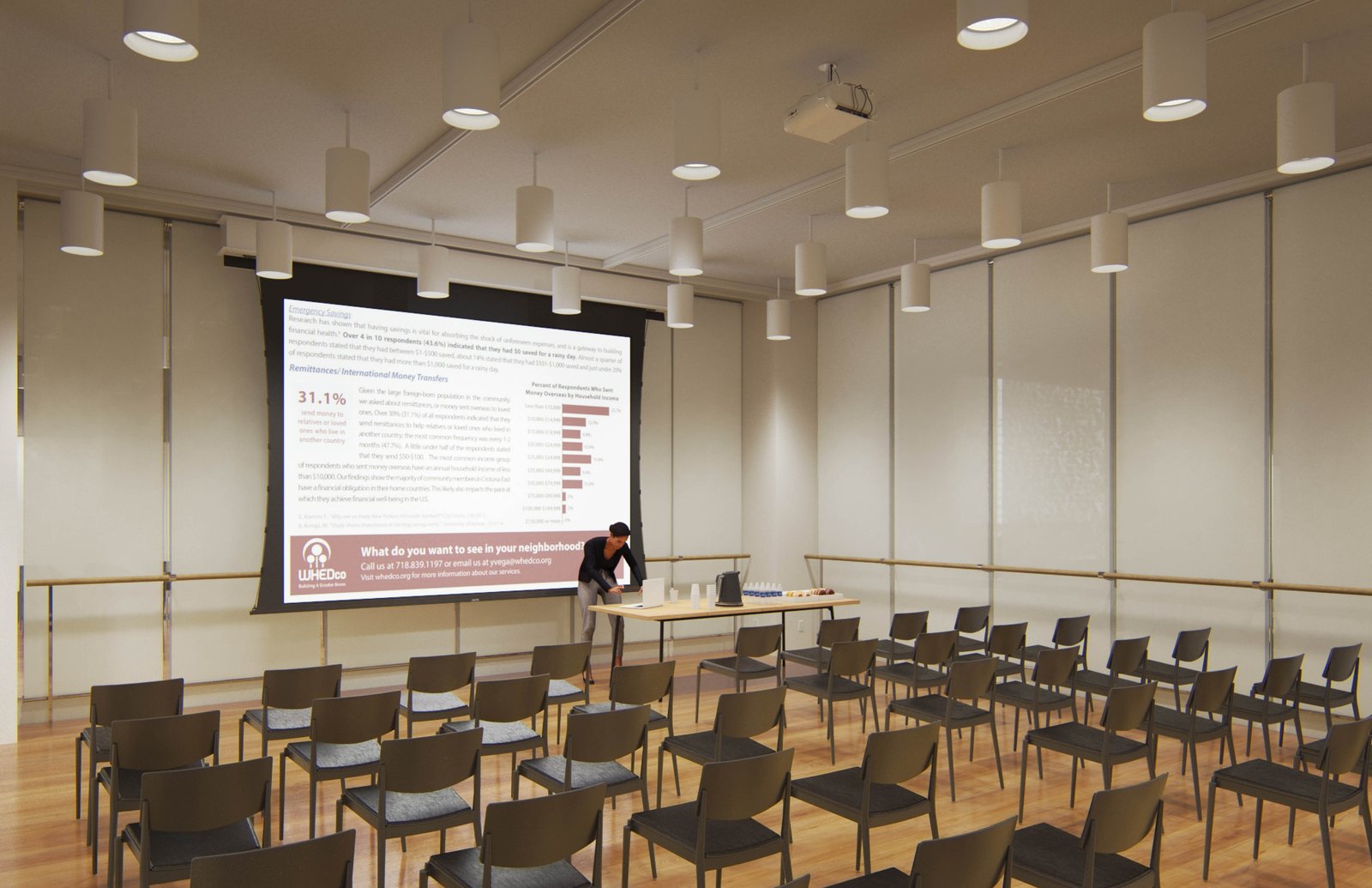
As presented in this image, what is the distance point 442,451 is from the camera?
852 cm

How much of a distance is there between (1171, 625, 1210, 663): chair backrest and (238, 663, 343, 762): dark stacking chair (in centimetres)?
535

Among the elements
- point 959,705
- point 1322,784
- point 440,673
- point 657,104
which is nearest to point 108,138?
point 657,104

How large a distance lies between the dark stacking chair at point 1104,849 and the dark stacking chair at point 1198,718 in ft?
5.78

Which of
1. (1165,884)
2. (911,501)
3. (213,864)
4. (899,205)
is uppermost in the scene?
(899,205)

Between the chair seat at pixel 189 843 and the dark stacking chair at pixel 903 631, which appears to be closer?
the chair seat at pixel 189 843

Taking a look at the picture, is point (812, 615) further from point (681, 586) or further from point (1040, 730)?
point (1040, 730)

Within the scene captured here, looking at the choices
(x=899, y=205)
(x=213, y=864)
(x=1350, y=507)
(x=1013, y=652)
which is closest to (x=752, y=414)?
(x=899, y=205)

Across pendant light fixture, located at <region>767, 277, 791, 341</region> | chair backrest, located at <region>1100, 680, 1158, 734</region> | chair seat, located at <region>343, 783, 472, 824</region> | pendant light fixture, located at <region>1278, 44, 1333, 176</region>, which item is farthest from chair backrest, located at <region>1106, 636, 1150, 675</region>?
pendant light fixture, located at <region>767, 277, 791, 341</region>

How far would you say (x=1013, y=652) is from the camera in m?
6.79

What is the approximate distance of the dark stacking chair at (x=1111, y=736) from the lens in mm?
4438

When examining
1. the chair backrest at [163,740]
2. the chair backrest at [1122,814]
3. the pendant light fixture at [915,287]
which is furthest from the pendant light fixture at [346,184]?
the chair backrest at [1122,814]

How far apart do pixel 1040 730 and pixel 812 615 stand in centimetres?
582

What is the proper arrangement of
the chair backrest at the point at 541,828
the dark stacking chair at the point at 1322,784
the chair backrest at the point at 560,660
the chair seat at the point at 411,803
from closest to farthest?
the chair backrest at the point at 541,828 → the chair seat at the point at 411,803 → the dark stacking chair at the point at 1322,784 → the chair backrest at the point at 560,660

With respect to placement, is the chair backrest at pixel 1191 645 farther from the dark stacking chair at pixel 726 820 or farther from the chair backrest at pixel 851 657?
the dark stacking chair at pixel 726 820
